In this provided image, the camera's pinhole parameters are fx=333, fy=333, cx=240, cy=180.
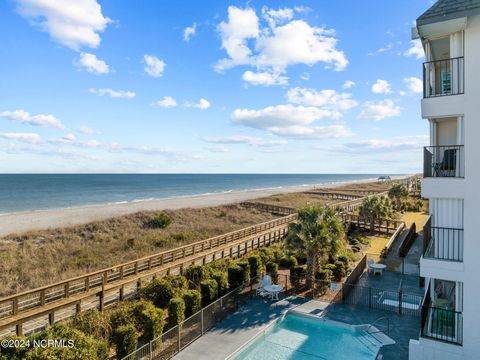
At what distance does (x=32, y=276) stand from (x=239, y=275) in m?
11.6

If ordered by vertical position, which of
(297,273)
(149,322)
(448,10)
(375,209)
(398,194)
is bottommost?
(297,273)

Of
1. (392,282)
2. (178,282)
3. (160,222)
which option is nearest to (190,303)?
(178,282)

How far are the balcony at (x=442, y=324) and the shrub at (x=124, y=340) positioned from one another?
9.46 m

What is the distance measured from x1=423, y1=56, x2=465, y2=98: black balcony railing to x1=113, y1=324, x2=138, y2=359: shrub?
12336 mm

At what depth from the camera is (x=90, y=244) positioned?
2812cm

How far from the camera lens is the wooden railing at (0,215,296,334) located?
1216 centimetres

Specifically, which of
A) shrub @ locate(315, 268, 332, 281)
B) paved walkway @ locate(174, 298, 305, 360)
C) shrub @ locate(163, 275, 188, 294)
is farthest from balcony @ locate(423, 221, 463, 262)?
shrub @ locate(163, 275, 188, 294)

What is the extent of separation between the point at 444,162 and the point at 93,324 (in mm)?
13406

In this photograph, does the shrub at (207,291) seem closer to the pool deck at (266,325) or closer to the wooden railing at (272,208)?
the pool deck at (266,325)

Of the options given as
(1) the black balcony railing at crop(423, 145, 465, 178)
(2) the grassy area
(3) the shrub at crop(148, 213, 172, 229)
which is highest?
(1) the black balcony railing at crop(423, 145, 465, 178)

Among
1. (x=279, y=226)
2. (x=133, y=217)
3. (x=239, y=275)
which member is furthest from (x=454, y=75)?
(x=133, y=217)

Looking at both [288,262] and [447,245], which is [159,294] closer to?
[288,262]

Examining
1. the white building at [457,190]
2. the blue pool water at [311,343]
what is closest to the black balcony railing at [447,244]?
the white building at [457,190]

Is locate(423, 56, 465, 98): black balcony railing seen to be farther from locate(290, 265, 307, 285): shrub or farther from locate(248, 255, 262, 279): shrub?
locate(248, 255, 262, 279): shrub
